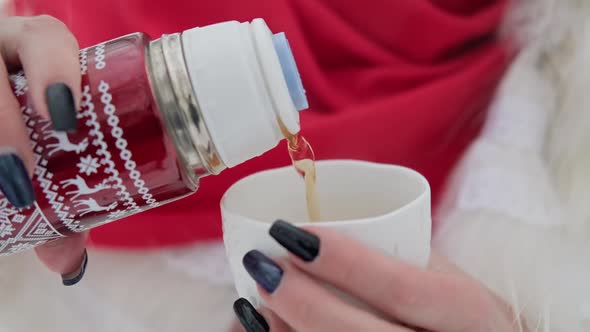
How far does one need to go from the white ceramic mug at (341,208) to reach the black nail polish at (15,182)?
0.09 m

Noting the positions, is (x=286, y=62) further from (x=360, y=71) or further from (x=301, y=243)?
(x=360, y=71)

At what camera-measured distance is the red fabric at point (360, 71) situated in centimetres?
44

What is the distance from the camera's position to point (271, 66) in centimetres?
26

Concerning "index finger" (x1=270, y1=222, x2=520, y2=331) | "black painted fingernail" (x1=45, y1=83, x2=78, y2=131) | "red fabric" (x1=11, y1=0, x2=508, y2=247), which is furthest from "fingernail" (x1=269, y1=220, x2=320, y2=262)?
"red fabric" (x1=11, y1=0, x2=508, y2=247)

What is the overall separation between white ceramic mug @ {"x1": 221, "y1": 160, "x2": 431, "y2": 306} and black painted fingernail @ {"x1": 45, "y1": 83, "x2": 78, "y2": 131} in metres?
0.08

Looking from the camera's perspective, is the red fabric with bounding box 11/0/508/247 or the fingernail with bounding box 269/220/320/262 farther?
the red fabric with bounding box 11/0/508/247

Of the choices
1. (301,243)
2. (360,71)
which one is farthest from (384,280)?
(360,71)

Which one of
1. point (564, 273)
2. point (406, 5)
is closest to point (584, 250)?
point (564, 273)

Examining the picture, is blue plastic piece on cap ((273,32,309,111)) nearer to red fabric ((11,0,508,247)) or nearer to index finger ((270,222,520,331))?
index finger ((270,222,520,331))

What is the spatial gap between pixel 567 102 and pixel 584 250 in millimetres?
143

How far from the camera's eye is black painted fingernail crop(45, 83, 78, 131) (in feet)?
0.81

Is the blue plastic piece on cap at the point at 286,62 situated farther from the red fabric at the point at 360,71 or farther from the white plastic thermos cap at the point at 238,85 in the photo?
the red fabric at the point at 360,71

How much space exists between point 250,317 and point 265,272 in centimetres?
4

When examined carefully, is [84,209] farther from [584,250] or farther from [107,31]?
[584,250]
